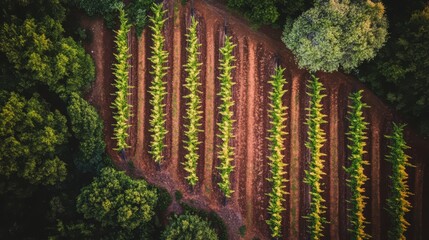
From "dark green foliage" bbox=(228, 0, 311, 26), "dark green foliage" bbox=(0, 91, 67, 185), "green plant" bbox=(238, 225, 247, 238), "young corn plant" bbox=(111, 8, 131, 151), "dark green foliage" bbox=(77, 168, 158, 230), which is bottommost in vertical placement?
"green plant" bbox=(238, 225, 247, 238)

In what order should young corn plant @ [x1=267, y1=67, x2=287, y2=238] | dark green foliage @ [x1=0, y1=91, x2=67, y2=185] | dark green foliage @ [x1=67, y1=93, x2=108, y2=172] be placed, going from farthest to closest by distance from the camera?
young corn plant @ [x1=267, y1=67, x2=287, y2=238] → dark green foliage @ [x1=67, y1=93, x2=108, y2=172] → dark green foliage @ [x1=0, y1=91, x2=67, y2=185]

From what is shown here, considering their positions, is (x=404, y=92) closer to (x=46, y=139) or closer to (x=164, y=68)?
(x=164, y=68)

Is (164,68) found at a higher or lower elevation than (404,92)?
higher

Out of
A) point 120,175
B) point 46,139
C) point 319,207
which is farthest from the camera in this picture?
point 319,207

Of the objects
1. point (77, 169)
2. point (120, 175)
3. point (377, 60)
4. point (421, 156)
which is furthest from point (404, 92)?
point (77, 169)

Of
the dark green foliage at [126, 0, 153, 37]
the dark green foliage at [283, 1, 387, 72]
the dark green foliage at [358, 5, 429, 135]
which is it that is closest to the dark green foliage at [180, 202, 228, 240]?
the dark green foliage at [283, 1, 387, 72]

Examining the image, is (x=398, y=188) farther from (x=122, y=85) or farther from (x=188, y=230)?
(x=122, y=85)

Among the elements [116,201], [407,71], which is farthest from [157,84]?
[407,71]

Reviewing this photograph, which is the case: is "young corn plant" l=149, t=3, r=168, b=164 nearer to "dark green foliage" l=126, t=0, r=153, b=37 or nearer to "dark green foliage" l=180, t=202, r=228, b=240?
"dark green foliage" l=126, t=0, r=153, b=37
